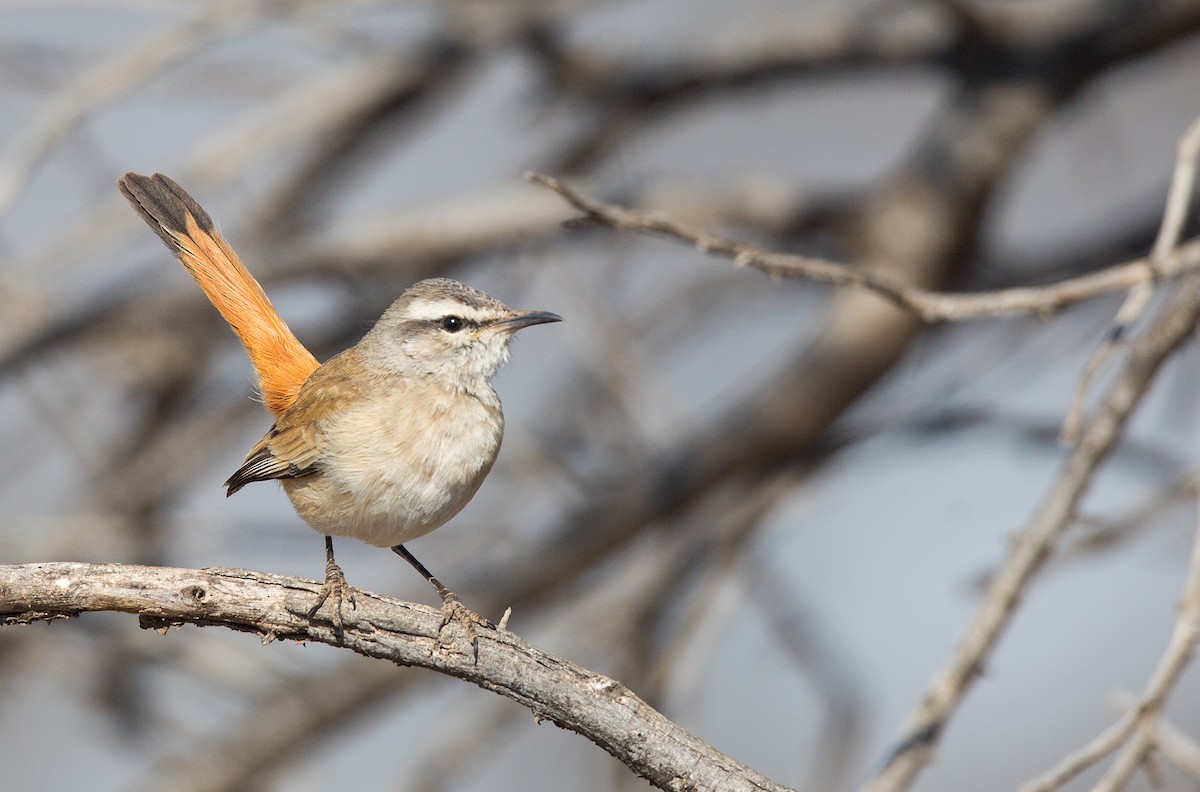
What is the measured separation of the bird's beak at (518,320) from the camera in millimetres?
4031

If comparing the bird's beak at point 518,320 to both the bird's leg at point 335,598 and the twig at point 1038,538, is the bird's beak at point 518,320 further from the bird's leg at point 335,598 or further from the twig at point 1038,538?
the twig at point 1038,538

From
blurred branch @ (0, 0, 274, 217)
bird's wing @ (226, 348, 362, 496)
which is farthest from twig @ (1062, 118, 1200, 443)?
blurred branch @ (0, 0, 274, 217)

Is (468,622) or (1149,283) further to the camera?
(1149,283)

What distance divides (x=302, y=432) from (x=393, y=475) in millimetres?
435

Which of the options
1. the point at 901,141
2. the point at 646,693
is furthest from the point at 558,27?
the point at 901,141

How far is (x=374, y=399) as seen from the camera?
382 cm

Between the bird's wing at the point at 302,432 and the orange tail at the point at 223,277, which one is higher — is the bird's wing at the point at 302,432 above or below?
below

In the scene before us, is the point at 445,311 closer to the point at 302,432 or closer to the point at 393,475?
the point at 302,432

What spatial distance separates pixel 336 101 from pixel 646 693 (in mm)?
3180

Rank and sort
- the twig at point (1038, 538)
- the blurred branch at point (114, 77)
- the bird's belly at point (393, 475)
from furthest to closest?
the blurred branch at point (114, 77) → the bird's belly at point (393, 475) → the twig at point (1038, 538)

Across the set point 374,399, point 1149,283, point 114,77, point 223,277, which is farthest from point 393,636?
point 114,77

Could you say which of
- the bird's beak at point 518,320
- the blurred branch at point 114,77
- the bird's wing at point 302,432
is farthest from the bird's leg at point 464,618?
the blurred branch at point 114,77

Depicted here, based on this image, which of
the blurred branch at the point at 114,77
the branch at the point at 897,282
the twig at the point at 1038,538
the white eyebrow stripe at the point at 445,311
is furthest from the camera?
the blurred branch at the point at 114,77

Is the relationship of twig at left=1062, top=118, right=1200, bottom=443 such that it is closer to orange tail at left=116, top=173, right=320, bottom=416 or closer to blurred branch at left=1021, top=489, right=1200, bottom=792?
blurred branch at left=1021, top=489, right=1200, bottom=792
